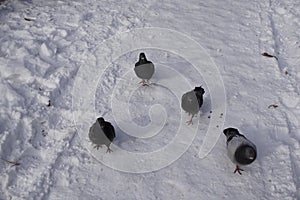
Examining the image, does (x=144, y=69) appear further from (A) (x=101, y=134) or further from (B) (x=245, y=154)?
(B) (x=245, y=154)

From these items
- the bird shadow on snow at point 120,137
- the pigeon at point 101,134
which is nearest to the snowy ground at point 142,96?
the bird shadow on snow at point 120,137

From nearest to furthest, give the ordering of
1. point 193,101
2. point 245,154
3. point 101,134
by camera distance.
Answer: point 245,154, point 101,134, point 193,101

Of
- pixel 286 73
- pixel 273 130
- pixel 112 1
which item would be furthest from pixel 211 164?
pixel 112 1

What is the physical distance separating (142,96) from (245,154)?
1617 mm

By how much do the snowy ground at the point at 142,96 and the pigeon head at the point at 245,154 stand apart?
0.24 metres

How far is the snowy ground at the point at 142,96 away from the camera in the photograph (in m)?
3.59

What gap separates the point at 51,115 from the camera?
4188 mm

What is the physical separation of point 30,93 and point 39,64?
0.53 metres

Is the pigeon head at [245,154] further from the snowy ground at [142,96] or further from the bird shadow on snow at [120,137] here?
the bird shadow on snow at [120,137]

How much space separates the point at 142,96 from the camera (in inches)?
178

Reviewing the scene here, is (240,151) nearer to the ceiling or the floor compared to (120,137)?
nearer to the ceiling

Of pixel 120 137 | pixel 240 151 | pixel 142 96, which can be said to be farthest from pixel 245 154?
pixel 142 96

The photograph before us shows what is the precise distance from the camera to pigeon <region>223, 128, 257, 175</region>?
3.47 meters

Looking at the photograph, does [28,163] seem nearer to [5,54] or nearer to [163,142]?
[163,142]
